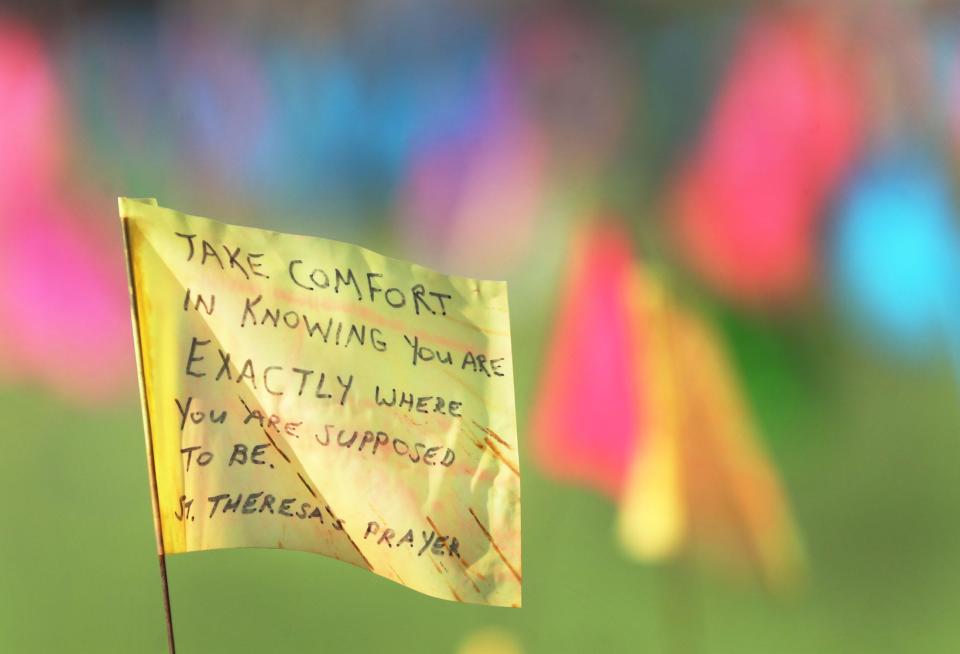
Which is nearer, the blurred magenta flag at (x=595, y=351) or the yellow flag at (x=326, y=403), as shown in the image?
the yellow flag at (x=326, y=403)

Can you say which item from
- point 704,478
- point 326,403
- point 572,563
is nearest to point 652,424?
point 704,478

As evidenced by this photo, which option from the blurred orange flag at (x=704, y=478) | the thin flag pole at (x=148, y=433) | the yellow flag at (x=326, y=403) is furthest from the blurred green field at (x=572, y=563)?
the thin flag pole at (x=148, y=433)

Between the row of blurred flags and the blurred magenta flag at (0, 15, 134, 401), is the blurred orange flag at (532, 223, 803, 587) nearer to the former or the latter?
the row of blurred flags

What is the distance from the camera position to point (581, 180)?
6.22ft

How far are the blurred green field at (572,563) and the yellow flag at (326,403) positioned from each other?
18.1 inches

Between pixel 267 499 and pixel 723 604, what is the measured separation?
0.89m

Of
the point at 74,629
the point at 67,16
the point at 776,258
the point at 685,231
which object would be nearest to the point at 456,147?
the point at 685,231

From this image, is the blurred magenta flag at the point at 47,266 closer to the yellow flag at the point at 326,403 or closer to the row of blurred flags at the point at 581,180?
the row of blurred flags at the point at 581,180

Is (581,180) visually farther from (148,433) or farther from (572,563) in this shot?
(148,433)

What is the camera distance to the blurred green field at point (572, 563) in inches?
72.9

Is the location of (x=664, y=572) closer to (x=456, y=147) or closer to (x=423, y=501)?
(x=423, y=501)

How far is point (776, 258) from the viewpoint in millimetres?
1877

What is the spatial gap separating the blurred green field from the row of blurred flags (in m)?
0.05

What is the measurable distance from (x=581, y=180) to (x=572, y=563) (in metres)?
0.65
